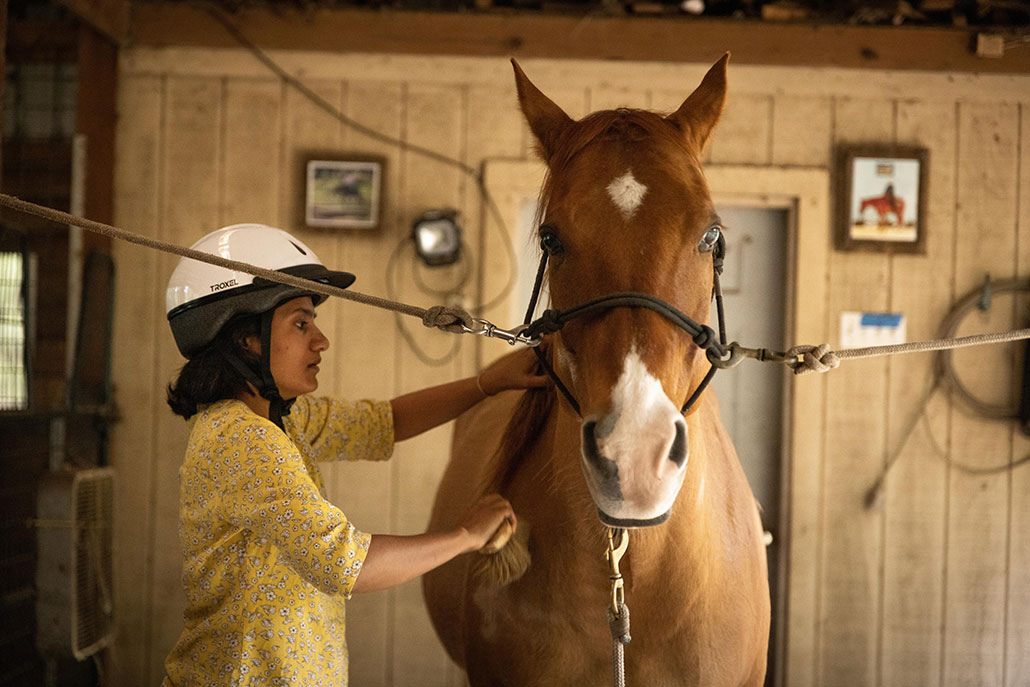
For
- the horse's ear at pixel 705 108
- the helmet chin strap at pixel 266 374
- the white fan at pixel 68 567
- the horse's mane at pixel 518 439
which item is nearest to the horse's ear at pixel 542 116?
the horse's ear at pixel 705 108

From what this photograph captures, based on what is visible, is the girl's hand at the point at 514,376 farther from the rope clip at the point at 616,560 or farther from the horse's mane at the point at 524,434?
the rope clip at the point at 616,560

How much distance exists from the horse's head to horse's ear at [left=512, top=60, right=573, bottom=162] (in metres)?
0.07

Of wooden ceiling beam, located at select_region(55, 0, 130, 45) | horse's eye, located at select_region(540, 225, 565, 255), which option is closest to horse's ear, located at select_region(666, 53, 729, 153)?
horse's eye, located at select_region(540, 225, 565, 255)

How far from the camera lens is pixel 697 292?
1064 mm

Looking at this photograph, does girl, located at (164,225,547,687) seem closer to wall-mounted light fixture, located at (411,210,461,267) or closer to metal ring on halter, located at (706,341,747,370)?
metal ring on halter, located at (706,341,747,370)

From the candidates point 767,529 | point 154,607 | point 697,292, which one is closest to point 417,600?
point 154,607

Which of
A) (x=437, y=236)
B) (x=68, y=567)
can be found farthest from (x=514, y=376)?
(x=68, y=567)

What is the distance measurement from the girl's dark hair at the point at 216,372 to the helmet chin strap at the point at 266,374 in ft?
0.04

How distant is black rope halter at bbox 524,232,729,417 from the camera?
0.98 meters

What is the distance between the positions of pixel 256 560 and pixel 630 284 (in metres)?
0.72

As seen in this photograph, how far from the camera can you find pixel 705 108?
49.3 inches

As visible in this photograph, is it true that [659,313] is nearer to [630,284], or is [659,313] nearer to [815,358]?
[630,284]

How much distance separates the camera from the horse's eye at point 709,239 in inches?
42.2

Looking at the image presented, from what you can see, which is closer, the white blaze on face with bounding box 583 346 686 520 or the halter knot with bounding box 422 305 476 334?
the white blaze on face with bounding box 583 346 686 520
